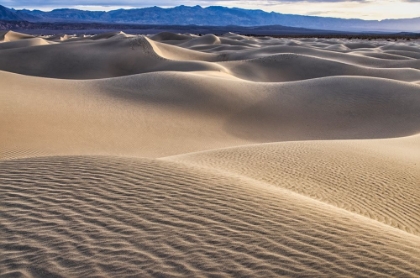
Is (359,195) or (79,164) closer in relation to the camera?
(79,164)

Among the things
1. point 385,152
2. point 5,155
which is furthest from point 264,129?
point 5,155

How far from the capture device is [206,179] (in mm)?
5559

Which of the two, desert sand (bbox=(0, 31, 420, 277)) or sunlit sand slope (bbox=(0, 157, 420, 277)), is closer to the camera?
sunlit sand slope (bbox=(0, 157, 420, 277))

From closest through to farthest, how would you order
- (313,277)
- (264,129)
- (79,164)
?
(313,277)
(79,164)
(264,129)

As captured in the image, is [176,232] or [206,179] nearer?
[176,232]

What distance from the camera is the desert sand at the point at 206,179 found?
11.1ft

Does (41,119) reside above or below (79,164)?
below

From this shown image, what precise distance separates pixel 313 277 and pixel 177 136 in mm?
11863

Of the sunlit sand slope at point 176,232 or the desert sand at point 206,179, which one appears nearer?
the sunlit sand slope at point 176,232

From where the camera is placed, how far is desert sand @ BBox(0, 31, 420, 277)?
3381mm

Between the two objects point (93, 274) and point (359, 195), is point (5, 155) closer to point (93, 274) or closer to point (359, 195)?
point (359, 195)

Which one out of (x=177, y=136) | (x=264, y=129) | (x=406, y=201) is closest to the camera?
(x=406, y=201)

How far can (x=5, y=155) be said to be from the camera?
10.5 m

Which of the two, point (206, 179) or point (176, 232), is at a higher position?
point (176, 232)
